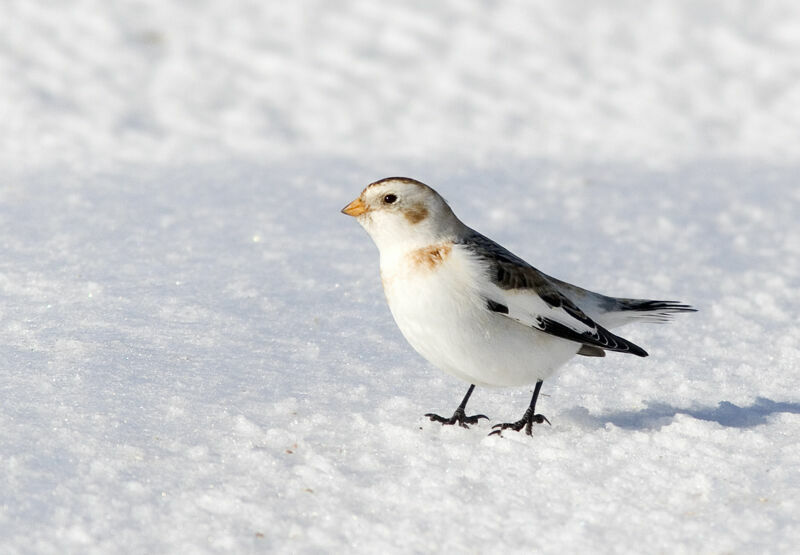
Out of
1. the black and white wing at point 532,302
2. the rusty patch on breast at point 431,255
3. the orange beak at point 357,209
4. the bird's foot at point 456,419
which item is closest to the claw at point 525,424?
the bird's foot at point 456,419

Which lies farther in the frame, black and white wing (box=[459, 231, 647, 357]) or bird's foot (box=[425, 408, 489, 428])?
bird's foot (box=[425, 408, 489, 428])

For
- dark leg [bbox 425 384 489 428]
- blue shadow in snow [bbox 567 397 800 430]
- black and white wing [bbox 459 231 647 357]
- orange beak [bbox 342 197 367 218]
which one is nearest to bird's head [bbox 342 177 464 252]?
orange beak [bbox 342 197 367 218]

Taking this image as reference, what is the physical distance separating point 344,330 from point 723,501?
6.70 ft

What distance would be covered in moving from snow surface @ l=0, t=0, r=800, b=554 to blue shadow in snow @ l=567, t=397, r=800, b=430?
0.02 meters

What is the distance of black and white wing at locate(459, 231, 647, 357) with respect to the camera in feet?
12.5

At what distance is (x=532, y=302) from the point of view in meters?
3.88

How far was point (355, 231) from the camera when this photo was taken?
6320mm

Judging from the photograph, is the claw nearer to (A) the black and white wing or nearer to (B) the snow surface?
(B) the snow surface

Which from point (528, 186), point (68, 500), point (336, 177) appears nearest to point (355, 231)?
point (336, 177)

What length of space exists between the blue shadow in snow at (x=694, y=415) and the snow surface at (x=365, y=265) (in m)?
0.02

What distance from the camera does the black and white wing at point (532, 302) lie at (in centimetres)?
380

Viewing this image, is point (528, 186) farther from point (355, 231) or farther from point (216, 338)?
point (216, 338)

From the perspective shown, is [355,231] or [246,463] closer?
[246,463]

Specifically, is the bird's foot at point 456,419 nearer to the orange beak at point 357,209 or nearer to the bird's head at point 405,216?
the bird's head at point 405,216
